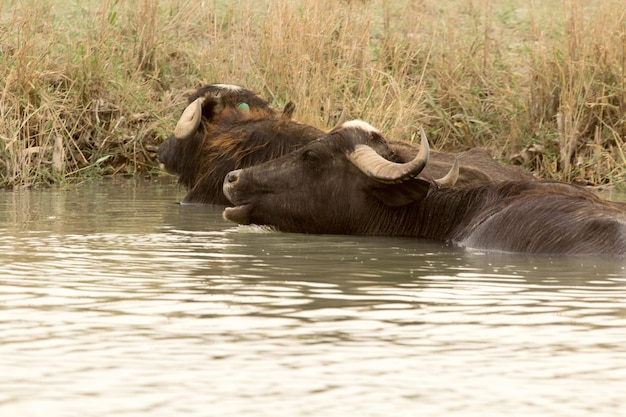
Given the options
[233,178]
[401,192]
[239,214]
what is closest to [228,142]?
[233,178]

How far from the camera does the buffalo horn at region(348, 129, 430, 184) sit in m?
8.66

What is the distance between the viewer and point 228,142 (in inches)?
445

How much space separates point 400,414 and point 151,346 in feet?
4.27

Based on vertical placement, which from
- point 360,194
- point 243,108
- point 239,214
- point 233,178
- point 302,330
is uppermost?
point 243,108

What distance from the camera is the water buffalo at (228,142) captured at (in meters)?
10.8

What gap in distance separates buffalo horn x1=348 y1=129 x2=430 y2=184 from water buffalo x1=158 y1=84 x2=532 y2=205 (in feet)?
3.97

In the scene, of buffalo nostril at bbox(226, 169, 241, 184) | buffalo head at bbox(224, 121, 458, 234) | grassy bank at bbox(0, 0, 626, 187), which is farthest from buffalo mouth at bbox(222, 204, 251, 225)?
grassy bank at bbox(0, 0, 626, 187)

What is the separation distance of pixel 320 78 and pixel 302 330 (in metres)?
8.38

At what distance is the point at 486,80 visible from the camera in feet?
49.3

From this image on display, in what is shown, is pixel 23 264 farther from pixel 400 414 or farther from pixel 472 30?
pixel 472 30

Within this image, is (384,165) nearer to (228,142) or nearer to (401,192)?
(401,192)

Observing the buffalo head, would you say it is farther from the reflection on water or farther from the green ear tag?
the green ear tag

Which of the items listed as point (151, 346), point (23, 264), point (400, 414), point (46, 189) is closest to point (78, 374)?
point (151, 346)

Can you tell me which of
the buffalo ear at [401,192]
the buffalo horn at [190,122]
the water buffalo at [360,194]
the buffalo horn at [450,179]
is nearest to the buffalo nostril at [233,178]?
the water buffalo at [360,194]
